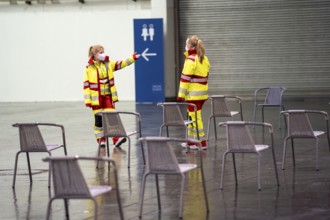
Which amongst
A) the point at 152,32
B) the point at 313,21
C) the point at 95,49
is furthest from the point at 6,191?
the point at 313,21

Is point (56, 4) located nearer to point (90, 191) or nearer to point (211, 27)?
point (211, 27)

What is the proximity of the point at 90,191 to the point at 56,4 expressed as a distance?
75.6 feet

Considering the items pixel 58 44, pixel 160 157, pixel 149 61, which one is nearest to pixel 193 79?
pixel 160 157

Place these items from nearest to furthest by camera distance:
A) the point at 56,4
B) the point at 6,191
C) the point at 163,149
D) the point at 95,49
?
the point at 163,149
the point at 6,191
the point at 95,49
the point at 56,4

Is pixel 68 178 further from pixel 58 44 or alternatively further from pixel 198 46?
pixel 58 44

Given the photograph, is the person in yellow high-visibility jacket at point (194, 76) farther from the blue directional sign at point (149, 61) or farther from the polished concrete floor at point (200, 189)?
Result: the blue directional sign at point (149, 61)

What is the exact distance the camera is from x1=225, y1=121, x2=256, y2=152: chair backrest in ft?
33.9

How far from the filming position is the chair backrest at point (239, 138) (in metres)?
10.3

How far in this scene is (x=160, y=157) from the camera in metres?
8.78

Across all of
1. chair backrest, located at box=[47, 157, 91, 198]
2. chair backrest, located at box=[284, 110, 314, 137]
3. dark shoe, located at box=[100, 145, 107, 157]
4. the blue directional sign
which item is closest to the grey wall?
the blue directional sign

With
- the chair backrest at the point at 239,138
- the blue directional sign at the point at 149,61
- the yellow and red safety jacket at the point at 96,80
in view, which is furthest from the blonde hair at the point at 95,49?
the blue directional sign at the point at 149,61

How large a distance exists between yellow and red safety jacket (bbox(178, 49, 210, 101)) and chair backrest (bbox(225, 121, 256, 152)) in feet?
13.2

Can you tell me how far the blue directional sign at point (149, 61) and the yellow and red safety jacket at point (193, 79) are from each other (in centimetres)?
1310

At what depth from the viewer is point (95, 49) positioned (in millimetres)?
15148
